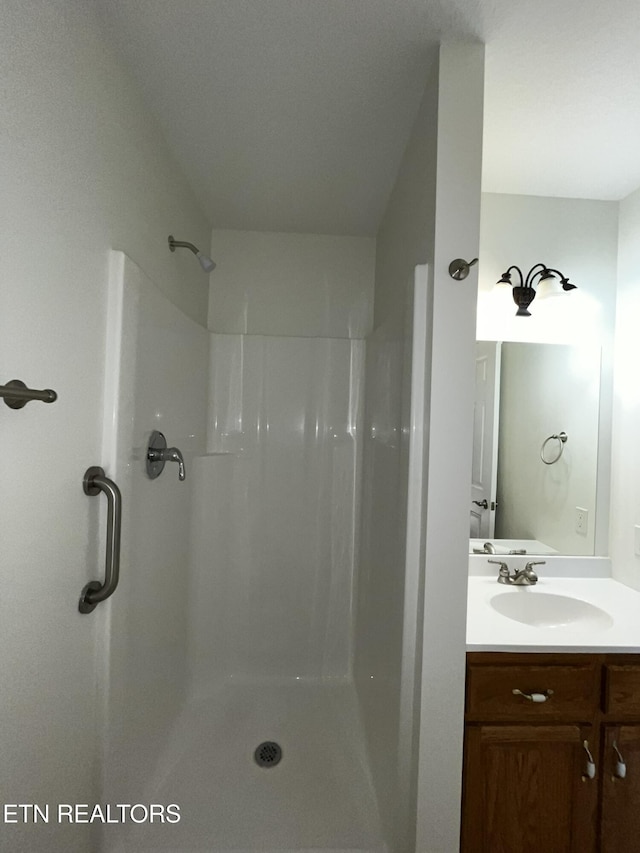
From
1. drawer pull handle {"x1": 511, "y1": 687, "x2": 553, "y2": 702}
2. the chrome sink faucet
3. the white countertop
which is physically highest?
the chrome sink faucet

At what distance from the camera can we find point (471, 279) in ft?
3.89

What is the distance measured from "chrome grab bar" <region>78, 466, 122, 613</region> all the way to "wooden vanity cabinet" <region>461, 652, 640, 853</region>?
970 mm

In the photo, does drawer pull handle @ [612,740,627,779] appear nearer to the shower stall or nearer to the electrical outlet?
the shower stall

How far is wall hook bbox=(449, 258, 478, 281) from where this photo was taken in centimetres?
117

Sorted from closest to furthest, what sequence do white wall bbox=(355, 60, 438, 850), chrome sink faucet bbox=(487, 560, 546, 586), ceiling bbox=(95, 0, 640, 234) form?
ceiling bbox=(95, 0, 640, 234) → white wall bbox=(355, 60, 438, 850) → chrome sink faucet bbox=(487, 560, 546, 586)

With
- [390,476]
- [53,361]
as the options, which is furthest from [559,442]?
[53,361]

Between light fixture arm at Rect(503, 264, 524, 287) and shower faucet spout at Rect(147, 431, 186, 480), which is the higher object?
light fixture arm at Rect(503, 264, 524, 287)

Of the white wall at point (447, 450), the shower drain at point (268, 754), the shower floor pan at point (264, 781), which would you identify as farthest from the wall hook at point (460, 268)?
the shower drain at point (268, 754)

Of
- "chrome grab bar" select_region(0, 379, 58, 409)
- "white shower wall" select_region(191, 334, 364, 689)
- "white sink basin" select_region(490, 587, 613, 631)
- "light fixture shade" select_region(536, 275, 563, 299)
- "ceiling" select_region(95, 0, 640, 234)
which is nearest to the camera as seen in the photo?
"chrome grab bar" select_region(0, 379, 58, 409)

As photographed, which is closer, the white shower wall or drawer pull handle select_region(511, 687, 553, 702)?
drawer pull handle select_region(511, 687, 553, 702)

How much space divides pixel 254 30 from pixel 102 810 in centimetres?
212

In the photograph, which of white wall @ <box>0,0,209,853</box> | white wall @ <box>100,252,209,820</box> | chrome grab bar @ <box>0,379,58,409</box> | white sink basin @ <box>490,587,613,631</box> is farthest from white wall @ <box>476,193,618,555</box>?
chrome grab bar @ <box>0,379,58,409</box>

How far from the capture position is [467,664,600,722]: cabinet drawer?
4.05 ft

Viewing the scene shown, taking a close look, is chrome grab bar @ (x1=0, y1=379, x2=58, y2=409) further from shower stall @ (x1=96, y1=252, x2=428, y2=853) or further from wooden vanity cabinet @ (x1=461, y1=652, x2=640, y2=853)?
wooden vanity cabinet @ (x1=461, y1=652, x2=640, y2=853)
